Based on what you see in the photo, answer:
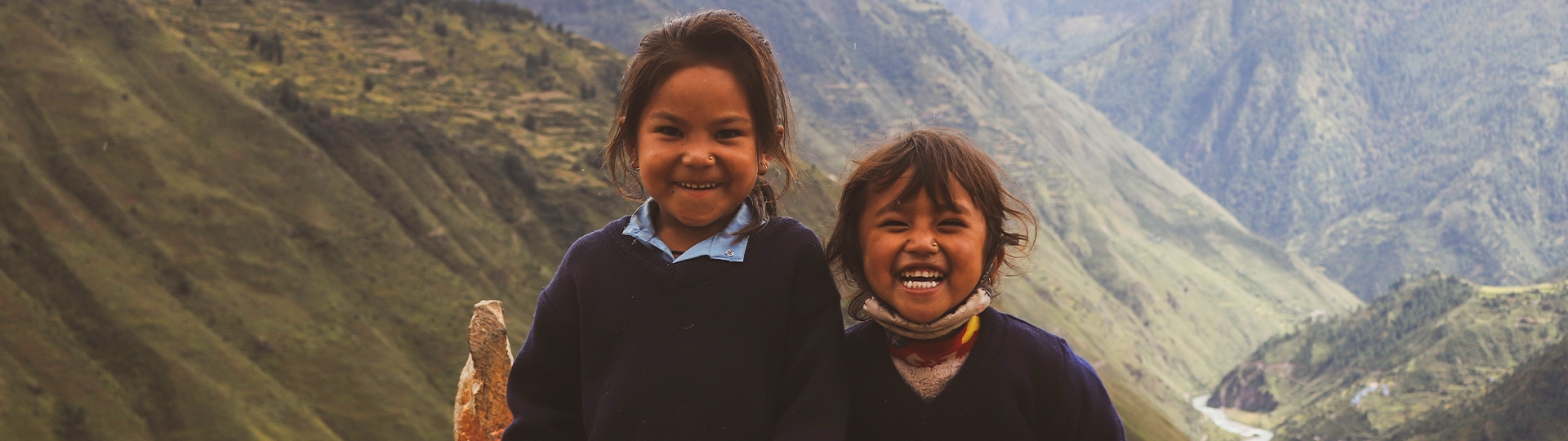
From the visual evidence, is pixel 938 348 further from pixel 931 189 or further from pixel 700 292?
pixel 700 292

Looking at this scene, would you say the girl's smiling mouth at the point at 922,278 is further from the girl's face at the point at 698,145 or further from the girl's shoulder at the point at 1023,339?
the girl's face at the point at 698,145

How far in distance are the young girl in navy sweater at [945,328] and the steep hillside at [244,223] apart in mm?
69802

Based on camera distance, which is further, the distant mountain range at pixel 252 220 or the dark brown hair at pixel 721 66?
the distant mountain range at pixel 252 220

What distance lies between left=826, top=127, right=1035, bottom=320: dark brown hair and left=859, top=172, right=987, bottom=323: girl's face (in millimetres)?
50

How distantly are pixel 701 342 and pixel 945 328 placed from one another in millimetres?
1333

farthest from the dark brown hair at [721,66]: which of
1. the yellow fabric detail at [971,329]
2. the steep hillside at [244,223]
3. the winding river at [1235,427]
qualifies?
the winding river at [1235,427]

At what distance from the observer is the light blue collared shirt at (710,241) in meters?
5.97

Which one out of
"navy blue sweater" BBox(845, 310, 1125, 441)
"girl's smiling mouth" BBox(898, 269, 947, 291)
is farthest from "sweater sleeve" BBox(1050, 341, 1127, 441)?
"girl's smiling mouth" BBox(898, 269, 947, 291)

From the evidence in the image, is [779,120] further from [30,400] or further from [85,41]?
[85,41]

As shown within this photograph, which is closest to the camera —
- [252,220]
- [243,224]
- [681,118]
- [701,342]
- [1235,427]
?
[701,342]

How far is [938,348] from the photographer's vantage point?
6277 millimetres

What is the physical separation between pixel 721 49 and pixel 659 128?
545mm

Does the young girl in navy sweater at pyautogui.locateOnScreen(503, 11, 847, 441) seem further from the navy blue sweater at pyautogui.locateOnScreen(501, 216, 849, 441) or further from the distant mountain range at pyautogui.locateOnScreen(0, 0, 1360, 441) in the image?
the distant mountain range at pyautogui.locateOnScreen(0, 0, 1360, 441)

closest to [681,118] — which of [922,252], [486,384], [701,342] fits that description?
[701,342]
